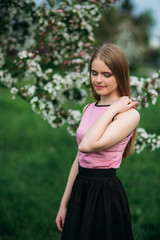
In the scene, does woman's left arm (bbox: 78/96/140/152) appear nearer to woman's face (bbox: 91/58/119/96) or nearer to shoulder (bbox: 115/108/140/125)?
shoulder (bbox: 115/108/140/125)

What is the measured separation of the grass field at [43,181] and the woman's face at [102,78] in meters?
2.17

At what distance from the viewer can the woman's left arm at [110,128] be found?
1855 mm

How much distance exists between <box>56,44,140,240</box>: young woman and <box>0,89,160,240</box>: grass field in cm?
157

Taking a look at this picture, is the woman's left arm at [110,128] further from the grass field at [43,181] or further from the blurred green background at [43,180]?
the grass field at [43,181]

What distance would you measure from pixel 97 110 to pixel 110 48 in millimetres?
478

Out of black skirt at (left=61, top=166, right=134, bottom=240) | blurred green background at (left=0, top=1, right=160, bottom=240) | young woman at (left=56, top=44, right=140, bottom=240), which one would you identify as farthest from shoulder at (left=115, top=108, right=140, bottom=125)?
blurred green background at (left=0, top=1, right=160, bottom=240)

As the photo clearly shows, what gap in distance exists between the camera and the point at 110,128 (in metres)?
1.86

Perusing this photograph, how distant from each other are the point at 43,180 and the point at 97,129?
3.78 m

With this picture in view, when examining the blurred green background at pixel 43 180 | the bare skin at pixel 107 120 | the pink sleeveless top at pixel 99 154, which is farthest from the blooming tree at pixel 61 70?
the bare skin at pixel 107 120

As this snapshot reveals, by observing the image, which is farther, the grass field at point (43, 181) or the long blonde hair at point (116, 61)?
the grass field at point (43, 181)

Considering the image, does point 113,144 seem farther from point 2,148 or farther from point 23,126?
point 23,126

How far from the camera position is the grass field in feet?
12.8

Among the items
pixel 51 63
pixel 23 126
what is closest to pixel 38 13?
pixel 51 63

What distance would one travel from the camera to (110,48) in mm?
1979
